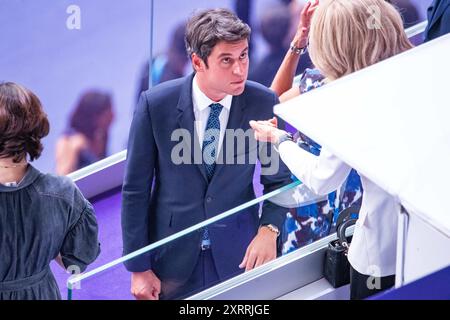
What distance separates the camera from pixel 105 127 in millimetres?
4875

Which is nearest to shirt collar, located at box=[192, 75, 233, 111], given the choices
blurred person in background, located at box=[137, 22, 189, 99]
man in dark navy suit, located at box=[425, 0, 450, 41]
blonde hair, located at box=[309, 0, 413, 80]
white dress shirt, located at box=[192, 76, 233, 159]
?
white dress shirt, located at box=[192, 76, 233, 159]

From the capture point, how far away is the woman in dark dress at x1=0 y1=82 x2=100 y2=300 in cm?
313

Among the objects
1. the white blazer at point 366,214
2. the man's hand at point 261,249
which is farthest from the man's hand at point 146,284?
the white blazer at point 366,214

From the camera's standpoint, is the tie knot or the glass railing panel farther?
the tie knot

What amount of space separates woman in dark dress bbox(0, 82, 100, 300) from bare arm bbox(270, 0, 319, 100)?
1.16 metres

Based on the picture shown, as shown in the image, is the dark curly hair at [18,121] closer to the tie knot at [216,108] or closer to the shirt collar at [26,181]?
the shirt collar at [26,181]

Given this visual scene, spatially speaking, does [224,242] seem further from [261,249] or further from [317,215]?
[317,215]

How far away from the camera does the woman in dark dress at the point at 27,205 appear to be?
123 inches

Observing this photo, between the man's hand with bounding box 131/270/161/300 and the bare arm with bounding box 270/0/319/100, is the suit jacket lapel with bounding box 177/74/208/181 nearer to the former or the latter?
the man's hand with bounding box 131/270/161/300

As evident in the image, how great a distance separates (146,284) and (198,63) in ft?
2.65

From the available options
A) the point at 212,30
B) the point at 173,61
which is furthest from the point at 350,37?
the point at 173,61

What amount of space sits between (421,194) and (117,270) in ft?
3.92

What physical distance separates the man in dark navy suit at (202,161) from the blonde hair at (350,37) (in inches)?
21.9
